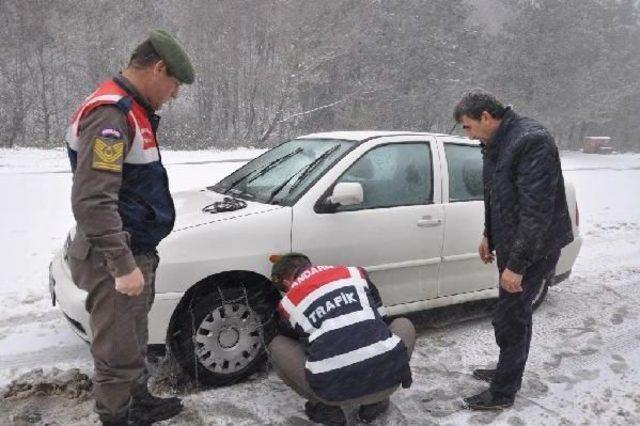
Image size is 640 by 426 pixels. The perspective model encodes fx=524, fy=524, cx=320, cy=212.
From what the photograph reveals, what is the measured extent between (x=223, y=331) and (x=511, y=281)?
68.5 inches

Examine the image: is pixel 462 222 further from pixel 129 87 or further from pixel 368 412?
pixel 129 87

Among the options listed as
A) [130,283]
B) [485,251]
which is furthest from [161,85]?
[485,251]

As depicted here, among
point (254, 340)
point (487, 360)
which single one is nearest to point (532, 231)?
point (487, 360)

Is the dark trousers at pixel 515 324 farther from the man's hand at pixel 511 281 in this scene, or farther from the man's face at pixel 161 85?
the man's face at pixel 161 85

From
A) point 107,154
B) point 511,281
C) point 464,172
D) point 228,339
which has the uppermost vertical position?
point 107,154

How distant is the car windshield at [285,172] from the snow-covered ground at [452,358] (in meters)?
1.26

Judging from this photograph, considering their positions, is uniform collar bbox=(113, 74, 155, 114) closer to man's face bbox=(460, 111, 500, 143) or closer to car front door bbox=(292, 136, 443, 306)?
car front door bbox=(292, 136, 443, 306)

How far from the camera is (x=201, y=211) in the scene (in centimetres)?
342

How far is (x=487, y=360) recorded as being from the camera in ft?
12.7

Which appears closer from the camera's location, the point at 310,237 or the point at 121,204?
the point at 121,204

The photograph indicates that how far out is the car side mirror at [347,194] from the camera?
3359mm

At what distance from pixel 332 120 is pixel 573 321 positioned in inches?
999

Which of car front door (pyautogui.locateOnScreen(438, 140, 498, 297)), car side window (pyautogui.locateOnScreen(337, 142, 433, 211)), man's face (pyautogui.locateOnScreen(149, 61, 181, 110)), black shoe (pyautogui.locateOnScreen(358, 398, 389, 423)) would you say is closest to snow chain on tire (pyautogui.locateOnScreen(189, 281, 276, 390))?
black shoe (pyautogui.locateOnScreen(358, 398, 389, 423))

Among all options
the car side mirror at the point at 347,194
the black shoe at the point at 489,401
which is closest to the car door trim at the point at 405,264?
the car side mirror at the point at 347,194
